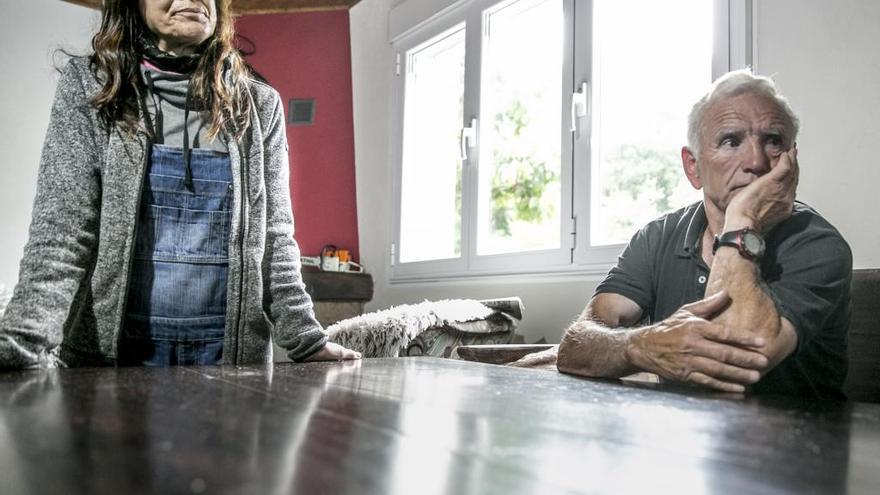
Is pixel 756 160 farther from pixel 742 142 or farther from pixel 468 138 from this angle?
pixel 468 138

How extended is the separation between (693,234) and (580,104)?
144 centimetres

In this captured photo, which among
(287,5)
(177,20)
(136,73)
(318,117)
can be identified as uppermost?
(287,5)

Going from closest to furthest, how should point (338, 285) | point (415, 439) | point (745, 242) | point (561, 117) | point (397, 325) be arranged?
point (415, 439) → point (745, 242) → point (397, 325) → point (561, 117) → point (338, 285)

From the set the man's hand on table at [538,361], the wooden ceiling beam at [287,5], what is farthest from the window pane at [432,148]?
the man's hand on table at [538,361]

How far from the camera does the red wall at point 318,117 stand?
14.2ft

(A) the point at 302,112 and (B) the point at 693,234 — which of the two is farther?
(A) the point at 302,112

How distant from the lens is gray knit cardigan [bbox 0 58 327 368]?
3.64 feet

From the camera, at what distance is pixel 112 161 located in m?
1.23

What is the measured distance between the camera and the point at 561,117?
2980 mm

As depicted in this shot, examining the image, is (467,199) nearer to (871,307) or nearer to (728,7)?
(728,7)

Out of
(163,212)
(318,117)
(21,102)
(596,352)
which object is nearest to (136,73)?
(163,212)

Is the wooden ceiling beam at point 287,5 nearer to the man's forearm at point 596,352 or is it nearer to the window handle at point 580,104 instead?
the window handle at point 580,104

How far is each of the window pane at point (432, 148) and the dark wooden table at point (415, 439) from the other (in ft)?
9.97

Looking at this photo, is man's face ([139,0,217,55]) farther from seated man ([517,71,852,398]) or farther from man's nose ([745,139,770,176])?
man's nose ([745,139,770,176])
